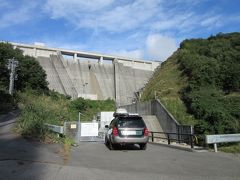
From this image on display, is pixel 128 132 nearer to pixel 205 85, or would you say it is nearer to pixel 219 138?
pixel 219 138

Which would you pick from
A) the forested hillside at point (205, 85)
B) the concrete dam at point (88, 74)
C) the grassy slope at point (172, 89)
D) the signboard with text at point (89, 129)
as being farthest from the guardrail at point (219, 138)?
the concrete dam at point (88, 74)

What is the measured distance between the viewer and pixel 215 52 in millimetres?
41875

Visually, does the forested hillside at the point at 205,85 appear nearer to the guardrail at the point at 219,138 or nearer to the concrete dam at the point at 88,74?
the guardrail at the point at 219,138

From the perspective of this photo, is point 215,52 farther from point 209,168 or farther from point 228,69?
point 209,168

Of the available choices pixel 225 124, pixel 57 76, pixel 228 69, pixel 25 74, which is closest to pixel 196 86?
pixel 228 69

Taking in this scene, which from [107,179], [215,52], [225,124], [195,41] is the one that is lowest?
[107,179]

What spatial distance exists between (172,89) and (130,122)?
25961 millimetres

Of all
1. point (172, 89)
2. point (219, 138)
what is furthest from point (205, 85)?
point (219, 138)

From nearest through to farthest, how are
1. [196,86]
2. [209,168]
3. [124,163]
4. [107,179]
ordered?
[107,179] → [209,168] → [124,163] → [196,86]

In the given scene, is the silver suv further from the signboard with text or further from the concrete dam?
the concrete dam

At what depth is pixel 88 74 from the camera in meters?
91.8

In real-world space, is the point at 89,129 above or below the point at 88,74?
below

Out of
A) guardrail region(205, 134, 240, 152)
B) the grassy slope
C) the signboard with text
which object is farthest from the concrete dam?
guardrail region(205, 134, 240, 152)

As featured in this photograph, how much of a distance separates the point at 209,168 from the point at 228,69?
→ 27.9 meters
